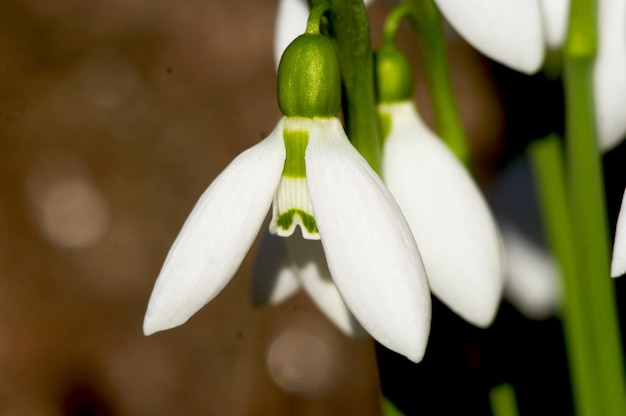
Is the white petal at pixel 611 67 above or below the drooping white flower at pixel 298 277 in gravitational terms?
above

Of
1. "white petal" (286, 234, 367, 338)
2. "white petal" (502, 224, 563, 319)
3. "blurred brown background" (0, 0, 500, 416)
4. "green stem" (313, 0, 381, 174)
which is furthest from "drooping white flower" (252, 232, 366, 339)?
"blurred brown background" (0, 0, 500, 416)

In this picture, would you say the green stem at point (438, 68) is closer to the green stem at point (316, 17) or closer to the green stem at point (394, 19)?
the green stem at point (394, 19)

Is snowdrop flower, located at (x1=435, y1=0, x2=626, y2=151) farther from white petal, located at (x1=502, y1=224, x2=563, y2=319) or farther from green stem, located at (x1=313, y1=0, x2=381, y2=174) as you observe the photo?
white petal, located at (x1=502, y1=224, x2=563, y2=319)

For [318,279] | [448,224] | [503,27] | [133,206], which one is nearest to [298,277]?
[318,279]

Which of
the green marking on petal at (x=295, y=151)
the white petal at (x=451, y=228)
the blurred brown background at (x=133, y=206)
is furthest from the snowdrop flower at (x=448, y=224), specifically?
the blurred brown background at (x=133, y=206)

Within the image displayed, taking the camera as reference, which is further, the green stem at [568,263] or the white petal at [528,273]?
the white petal at [528,273]
